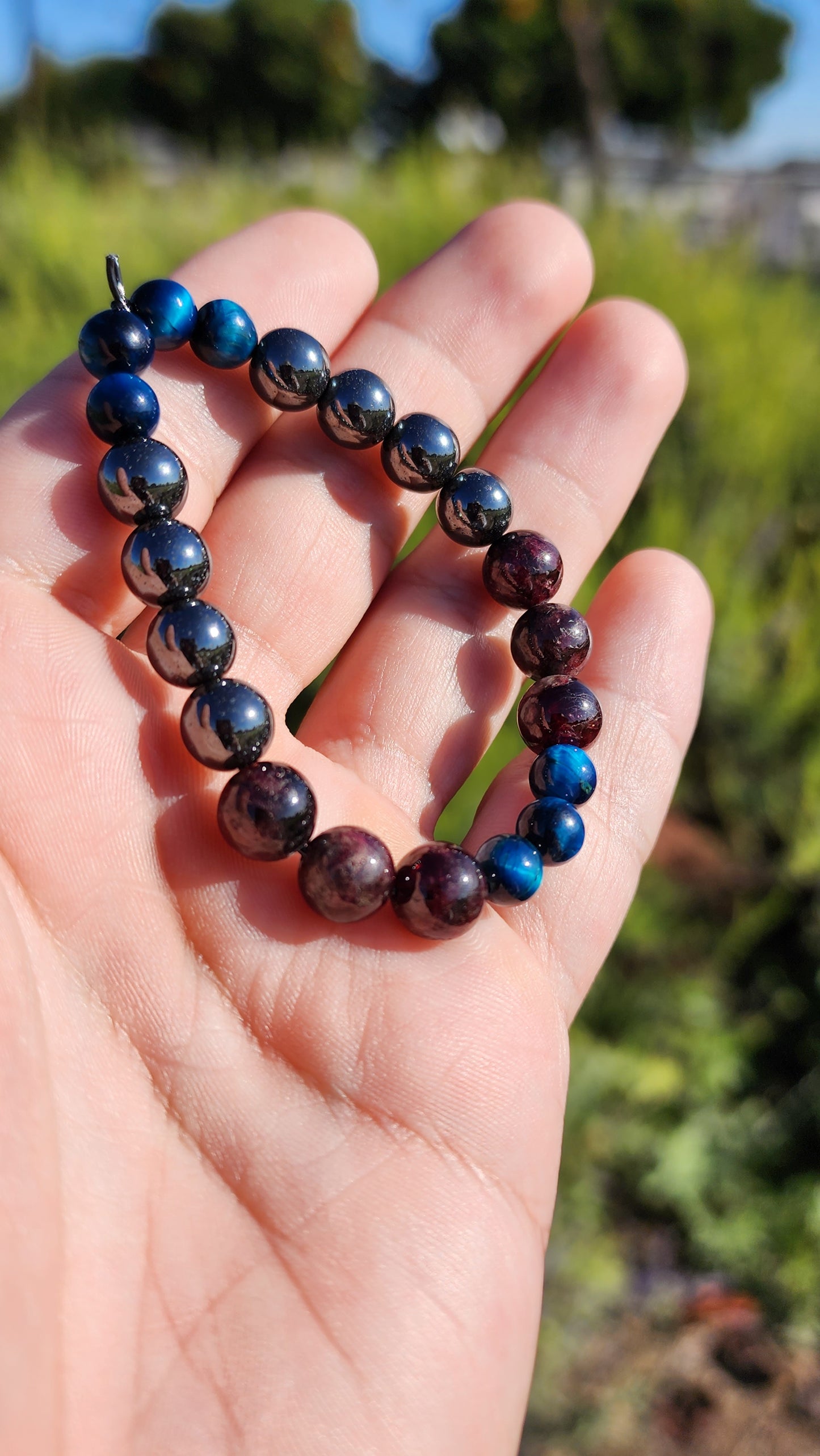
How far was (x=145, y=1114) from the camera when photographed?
1.44 metres

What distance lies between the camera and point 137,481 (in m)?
1.68

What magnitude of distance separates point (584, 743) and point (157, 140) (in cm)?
2660

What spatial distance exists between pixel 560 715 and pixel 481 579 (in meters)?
0.41

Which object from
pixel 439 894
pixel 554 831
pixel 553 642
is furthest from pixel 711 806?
pixel 439 894

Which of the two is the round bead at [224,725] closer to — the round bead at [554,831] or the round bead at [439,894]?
the round bead at [439,894]

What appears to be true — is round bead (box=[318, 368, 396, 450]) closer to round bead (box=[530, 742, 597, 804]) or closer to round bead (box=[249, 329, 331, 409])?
round bead (box=[249, 329, 331, 409])

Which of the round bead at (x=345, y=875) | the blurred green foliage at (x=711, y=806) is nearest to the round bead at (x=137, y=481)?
the round bead at (x=345, y=875)

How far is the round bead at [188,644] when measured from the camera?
1658 mm

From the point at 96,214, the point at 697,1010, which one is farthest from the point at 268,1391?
the point at 96,214

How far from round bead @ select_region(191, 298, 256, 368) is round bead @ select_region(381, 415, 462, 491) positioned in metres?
0.32

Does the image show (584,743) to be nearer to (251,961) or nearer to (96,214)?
(251,961)

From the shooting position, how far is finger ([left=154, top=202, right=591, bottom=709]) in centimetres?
190

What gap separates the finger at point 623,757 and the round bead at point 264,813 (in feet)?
1.34

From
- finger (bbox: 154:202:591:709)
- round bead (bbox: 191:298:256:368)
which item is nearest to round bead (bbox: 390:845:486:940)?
finger (bbox: 154:202:591:709)
